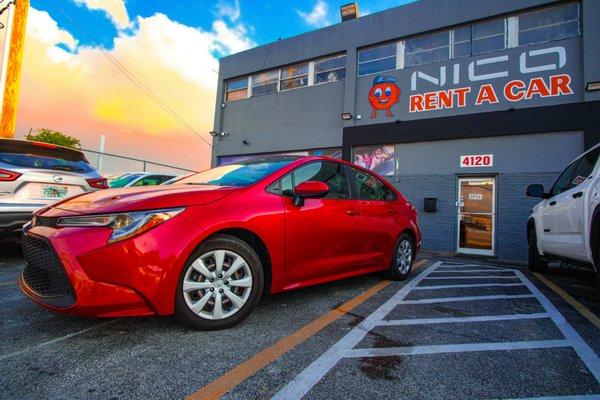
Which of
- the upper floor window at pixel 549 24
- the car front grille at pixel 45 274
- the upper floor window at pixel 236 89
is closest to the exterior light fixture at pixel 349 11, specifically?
the upper floor window at pixel 236 89

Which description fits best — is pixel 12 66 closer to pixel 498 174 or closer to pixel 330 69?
pixel 330 69

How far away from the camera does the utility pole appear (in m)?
9.85

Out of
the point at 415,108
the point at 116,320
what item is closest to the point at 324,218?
the point at 116,320

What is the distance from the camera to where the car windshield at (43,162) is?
4.30 metres

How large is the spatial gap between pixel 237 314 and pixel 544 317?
276 cm

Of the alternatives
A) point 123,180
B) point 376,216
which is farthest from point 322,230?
point 123,180

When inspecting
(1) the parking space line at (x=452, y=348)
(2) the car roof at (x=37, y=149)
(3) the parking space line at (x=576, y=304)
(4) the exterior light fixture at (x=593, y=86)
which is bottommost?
(1) the parking space line at (x=452, y=348)

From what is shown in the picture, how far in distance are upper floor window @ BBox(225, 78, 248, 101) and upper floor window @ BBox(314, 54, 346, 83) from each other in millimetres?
3553

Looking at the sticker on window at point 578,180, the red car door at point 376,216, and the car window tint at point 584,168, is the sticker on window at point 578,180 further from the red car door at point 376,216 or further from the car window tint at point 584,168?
the red car door at point 376,216

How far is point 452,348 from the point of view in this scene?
2.45m

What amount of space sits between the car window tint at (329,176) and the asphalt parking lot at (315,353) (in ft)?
3.72

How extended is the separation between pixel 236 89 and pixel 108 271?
14566 millimetres

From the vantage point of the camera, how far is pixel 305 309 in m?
3.25

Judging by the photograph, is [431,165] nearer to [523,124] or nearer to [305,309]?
[523,124]
